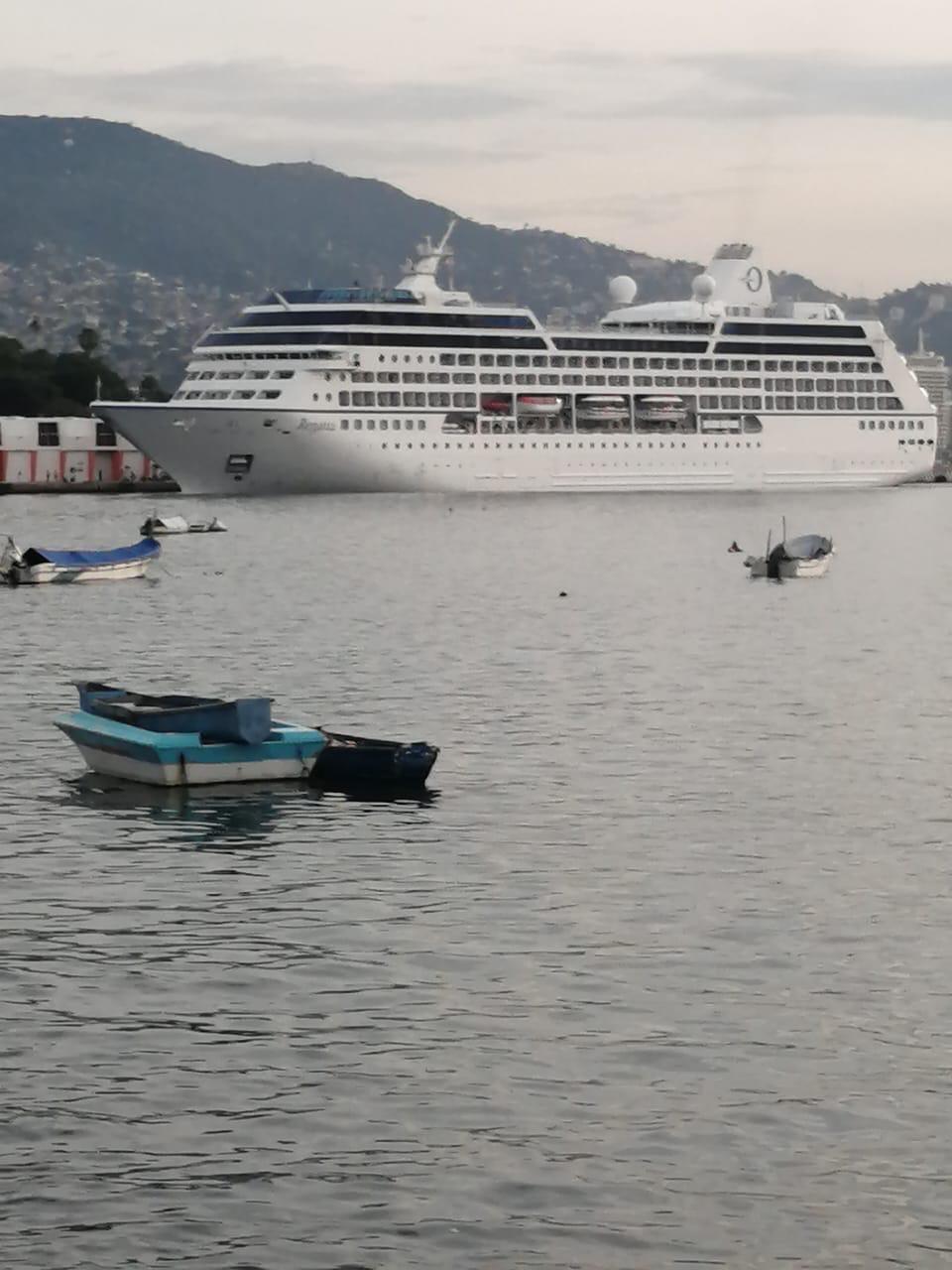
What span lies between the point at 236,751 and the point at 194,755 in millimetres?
525

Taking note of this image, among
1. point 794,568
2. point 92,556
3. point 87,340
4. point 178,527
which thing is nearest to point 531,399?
point 178,527

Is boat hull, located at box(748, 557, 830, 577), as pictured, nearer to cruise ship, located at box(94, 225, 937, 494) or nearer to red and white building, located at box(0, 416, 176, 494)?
cruise ship, located at box(94, 225, 937, 494)

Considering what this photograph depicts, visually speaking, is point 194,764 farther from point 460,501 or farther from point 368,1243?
point 460,501

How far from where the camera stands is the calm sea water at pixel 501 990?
47.1ft

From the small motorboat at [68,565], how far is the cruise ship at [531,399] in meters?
53.4

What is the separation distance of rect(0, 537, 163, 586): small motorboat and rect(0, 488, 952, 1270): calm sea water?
27877mm

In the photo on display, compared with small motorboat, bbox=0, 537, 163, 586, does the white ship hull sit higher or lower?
higher

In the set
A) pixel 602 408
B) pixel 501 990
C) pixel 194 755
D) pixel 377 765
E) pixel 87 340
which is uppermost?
pixel 87 340

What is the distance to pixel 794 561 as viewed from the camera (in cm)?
7669

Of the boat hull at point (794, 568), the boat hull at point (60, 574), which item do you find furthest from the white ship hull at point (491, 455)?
the boat hull at point (794, 568)

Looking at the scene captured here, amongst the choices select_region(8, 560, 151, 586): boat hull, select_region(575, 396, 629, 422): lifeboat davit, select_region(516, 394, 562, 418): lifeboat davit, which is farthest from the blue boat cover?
select_region(575, 396, 629, 422): lifeboat davit

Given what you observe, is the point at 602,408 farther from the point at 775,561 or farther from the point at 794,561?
the point at 775,561

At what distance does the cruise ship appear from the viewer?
5153 inches

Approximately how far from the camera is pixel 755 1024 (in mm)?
18469
